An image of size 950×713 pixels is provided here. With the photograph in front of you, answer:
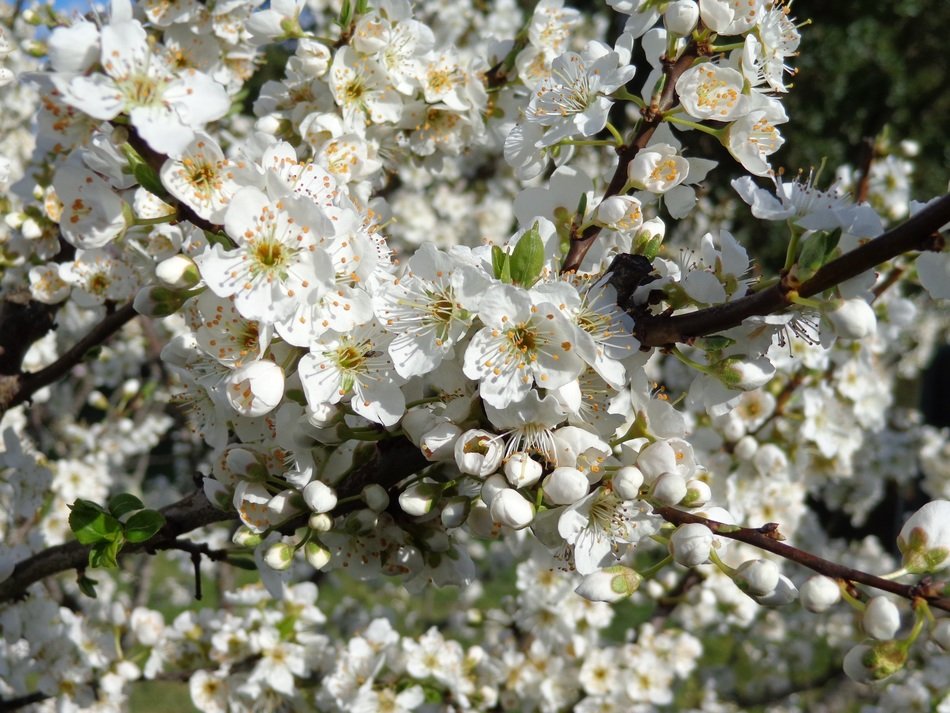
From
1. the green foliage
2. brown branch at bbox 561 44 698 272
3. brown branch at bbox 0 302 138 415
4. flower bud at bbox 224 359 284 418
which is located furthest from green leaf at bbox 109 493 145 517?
brown branch at bbox 561 44 698 272

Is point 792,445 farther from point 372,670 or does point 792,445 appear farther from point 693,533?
point 693,533

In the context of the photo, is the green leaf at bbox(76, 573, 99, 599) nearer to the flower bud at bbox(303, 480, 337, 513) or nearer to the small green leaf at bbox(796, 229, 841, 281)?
the flower bud at bbox(303, 480, 337, 513)

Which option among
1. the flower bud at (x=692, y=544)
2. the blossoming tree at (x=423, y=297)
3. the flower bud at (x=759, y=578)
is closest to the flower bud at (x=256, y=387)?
the blossoming tree at (x=423, y=297)

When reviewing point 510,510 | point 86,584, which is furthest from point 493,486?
point 86,584

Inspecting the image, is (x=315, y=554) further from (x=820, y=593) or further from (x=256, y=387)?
(x=820, y=593)

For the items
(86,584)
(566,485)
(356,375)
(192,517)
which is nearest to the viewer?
(566,485)

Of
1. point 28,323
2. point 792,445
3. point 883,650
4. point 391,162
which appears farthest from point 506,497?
point 792,445
